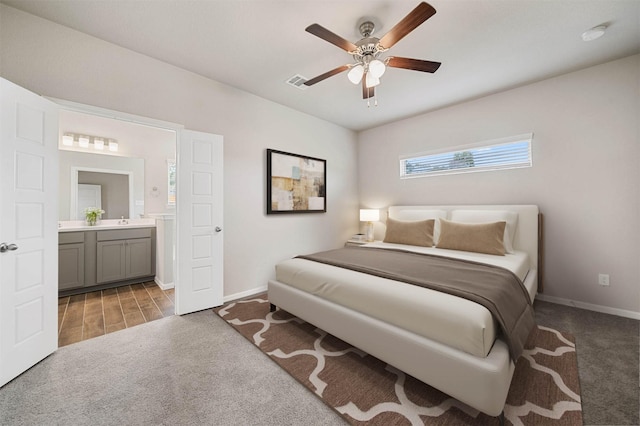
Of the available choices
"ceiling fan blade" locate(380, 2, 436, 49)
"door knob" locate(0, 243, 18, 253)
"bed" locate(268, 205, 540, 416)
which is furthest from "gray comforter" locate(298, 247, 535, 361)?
"door knob" locate(0, 243, 18, 253)

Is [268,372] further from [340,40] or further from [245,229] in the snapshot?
[340,40]

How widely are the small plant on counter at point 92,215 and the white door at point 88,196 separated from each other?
0.08m

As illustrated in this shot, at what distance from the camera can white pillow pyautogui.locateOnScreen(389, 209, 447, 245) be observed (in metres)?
3.39

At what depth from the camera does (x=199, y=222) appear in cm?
279

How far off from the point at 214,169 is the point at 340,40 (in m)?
1.92

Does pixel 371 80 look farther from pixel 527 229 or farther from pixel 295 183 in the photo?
pixel 527 229

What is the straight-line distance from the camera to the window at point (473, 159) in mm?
3123

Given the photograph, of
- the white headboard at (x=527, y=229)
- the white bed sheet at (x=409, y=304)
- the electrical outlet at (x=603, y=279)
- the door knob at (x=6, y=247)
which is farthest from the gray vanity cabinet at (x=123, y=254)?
the electrical outlet at (x=603, y=279)

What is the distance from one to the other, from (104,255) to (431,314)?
424cm

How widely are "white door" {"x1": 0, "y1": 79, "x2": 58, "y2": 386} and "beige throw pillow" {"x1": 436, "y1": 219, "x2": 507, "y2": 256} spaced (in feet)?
12.5

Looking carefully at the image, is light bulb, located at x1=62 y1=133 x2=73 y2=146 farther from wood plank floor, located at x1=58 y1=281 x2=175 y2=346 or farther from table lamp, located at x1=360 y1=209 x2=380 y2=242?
table lamp, located at x1=360 y1=209 x2=380 y2=242

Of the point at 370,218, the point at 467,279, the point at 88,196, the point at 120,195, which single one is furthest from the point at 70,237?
the point at 467,279

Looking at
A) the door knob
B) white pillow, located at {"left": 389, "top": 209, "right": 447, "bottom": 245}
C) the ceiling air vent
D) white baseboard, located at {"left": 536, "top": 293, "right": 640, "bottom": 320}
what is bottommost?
white baseboard, located at {"left": 536, "top": 293, "right": 640, "bottom": 320}

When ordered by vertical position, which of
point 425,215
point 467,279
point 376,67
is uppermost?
point 376,67
